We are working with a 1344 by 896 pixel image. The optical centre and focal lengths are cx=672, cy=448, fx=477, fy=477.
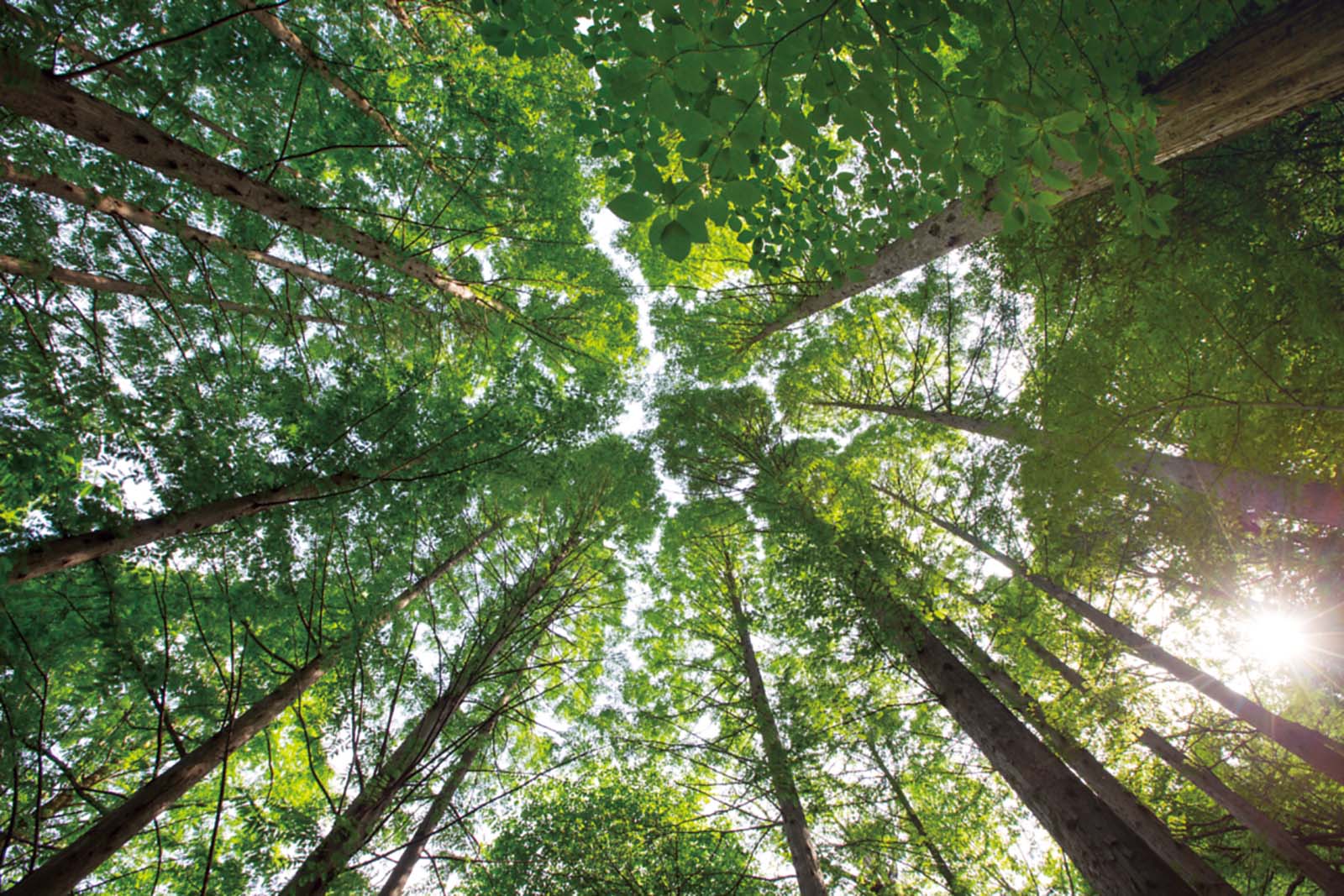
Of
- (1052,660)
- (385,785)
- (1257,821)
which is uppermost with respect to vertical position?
(385,785)

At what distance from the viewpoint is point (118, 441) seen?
2.79 metres

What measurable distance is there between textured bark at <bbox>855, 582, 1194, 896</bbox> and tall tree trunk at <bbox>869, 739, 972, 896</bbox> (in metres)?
2.24

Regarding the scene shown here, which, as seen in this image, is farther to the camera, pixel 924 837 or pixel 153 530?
pixel 924 837

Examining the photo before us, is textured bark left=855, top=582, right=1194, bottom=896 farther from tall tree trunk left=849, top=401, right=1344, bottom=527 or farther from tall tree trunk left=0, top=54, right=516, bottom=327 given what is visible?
tall tree trunk left=0, top=54, right=516, bottom=327

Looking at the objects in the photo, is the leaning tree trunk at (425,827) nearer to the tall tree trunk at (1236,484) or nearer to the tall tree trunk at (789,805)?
the tall tree trunk at (789,805)

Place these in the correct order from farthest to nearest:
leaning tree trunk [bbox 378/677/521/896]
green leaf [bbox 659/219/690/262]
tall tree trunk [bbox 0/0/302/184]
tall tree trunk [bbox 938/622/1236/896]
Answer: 1. tall tree trunk [bbox 938/622/1236/896]
2. leaning tree trunk [bbox 378/677/521/896]
3. tall tree trunk [bbox 0/0/302/184]
4. green leaf [bbox 659/219/690/262]

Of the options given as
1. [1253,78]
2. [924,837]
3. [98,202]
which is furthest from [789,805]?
[98,202]

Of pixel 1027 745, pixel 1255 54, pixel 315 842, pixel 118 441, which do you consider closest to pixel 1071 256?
pixel 1255 54

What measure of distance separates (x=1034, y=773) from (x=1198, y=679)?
13.9 ft

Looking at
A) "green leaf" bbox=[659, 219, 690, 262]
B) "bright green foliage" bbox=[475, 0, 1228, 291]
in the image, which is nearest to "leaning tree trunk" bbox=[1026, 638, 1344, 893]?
"bright green foliage" bbox=[475, 0, 1228, 291]

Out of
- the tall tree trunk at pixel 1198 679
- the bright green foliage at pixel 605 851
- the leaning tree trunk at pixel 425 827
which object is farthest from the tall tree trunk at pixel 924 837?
the leaning tree trunk at pixel 425 827

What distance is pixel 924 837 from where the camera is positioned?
6.00 m

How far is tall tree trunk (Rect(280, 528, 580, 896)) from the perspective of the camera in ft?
6.14

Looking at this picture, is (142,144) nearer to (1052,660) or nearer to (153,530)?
(153,530)
